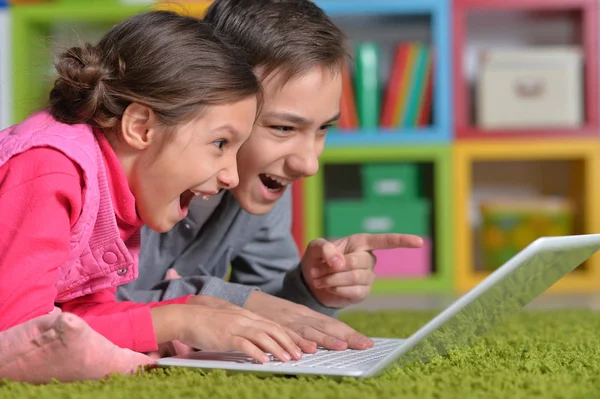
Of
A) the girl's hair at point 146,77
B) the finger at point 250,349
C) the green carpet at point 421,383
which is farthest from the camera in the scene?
the girl's hair at point 146,77

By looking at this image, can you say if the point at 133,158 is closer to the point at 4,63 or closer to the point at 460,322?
the point at 460,322

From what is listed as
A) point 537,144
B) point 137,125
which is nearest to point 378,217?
point 537,144

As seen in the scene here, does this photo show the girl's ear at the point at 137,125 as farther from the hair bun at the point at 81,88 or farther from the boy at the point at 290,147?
the boy at the point at 290,147

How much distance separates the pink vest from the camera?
947mm

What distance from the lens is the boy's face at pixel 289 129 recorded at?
1214 mm

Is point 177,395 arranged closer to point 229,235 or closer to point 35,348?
point 35,348

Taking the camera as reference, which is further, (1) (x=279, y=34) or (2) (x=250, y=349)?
(1) (x=279, y=34)

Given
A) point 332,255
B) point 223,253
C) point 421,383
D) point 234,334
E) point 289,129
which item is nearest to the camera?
point 421,383

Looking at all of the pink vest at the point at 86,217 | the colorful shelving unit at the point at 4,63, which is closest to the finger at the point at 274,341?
the pink vest at the point at 86,217

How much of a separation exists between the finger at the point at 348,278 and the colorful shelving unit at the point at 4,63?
169 cm

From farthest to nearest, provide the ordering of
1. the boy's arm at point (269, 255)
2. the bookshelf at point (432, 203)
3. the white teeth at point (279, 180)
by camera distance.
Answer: the bookshelf at point (432, 203) → the boy's arm at point (269, 255) → the white teeth at point (279, 180)

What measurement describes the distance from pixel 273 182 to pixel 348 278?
217 millimetres

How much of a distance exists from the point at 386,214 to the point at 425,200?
123 mm

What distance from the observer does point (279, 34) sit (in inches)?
49.1
